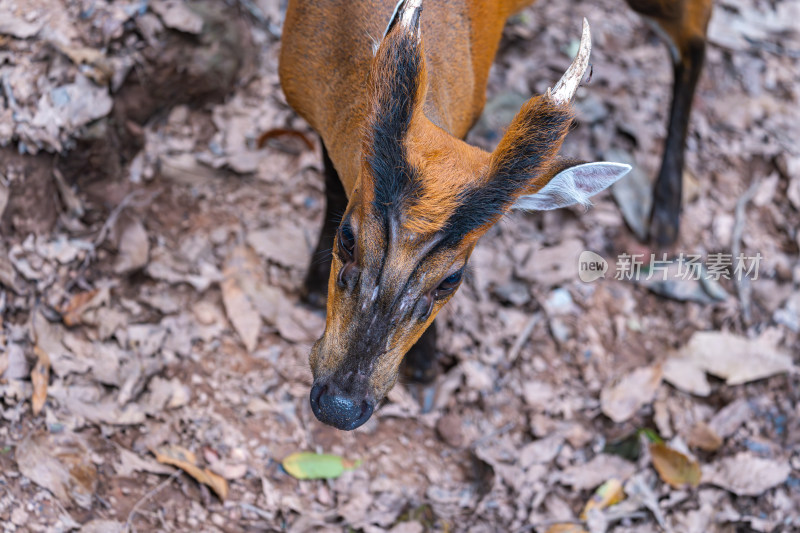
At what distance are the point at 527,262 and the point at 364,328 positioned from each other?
257 centimetres

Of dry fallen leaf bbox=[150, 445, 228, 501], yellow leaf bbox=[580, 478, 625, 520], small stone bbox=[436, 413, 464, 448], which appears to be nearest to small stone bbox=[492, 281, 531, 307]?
small stone bbox=[436, 413, 464, 448]

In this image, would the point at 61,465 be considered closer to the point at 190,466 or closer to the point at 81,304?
the point at 190,466

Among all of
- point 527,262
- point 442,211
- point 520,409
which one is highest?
point 442,211

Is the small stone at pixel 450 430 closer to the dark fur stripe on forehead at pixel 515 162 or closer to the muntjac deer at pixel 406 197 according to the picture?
the muntjac deer at pixel 406 197

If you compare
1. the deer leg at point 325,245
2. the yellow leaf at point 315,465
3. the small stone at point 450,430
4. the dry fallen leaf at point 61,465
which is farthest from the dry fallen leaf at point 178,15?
the small stone at point 450,430

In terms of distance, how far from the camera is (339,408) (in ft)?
10.1

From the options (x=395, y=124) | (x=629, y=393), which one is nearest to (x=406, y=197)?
(x=395, y=124)

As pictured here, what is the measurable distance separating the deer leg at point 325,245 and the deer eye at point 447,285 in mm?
1309

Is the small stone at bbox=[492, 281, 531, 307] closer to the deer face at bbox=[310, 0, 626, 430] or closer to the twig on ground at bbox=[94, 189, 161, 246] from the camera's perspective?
the deer face at bbox=[310, 0, 626, 430]

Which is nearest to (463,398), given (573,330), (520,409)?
(520,409)

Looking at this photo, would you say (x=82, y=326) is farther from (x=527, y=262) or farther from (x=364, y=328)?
(x=527, y=262)

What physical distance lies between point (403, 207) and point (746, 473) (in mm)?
3071

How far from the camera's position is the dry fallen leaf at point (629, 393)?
485cm

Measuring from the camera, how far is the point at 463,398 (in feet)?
15.6
